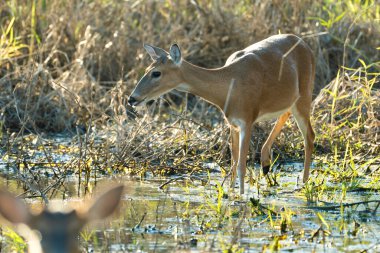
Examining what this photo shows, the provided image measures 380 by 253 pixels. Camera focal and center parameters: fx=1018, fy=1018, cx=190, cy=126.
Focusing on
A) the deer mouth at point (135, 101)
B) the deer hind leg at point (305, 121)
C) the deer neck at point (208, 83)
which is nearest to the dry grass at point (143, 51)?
the deer hind leg at point (305, 121)

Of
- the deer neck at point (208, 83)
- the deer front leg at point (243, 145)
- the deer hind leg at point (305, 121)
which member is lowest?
the deer front leg at point (243, 145)

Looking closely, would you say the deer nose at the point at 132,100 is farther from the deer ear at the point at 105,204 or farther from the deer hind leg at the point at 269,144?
the deer ear at the point at 105,204

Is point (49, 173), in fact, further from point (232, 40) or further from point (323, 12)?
point (323, 12)

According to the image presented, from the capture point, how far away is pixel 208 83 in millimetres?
9367

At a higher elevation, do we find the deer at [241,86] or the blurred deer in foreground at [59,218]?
the deer at [241,86]

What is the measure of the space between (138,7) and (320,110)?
4304mm

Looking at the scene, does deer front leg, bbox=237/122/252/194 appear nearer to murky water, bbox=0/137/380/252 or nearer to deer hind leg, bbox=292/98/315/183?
murky water, bbox=0/137/380/252

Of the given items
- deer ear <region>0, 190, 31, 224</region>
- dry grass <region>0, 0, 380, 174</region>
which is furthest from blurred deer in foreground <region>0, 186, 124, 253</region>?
dry grass <region>0, 0, 380, 174</region>

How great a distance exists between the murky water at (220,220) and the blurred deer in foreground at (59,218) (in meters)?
1.68

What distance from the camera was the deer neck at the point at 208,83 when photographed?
9.36 m

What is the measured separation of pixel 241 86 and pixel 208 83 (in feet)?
1.00

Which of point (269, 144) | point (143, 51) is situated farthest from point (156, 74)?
point (143, 51)

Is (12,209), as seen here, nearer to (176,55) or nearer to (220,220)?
(220,220)

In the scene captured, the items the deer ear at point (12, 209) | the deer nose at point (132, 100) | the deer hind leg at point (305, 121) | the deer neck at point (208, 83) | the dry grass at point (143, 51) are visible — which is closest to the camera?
the deer ear at point (12, 209)
